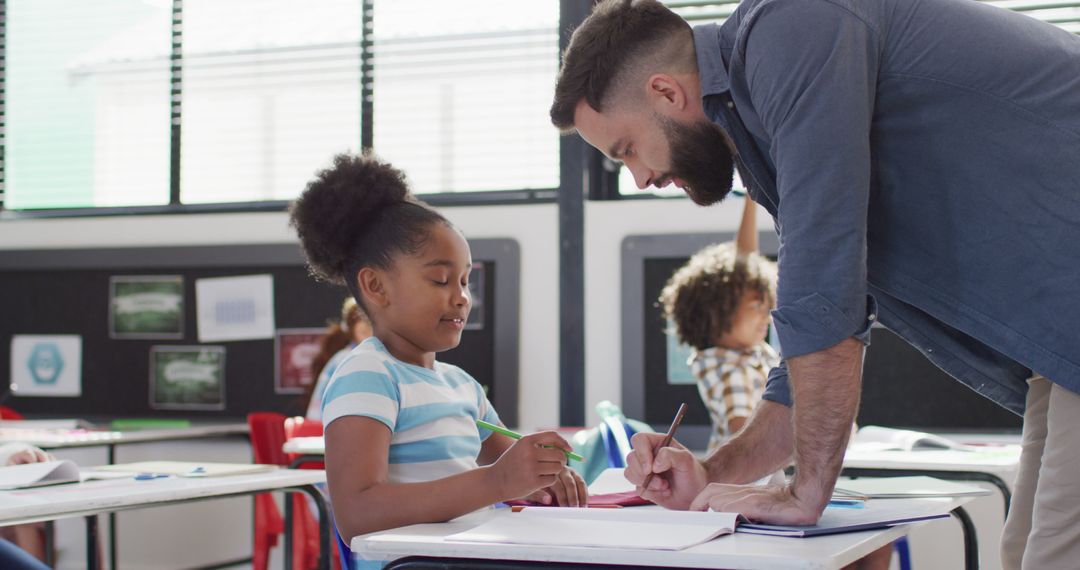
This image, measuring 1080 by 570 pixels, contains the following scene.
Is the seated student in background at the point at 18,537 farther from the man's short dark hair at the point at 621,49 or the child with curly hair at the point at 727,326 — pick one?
the child with curly hair at the point at 727,326

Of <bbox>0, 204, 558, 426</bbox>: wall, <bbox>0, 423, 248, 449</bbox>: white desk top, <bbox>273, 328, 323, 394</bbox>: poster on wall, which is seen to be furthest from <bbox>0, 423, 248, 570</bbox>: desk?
<bbox>0, 204, 558, 426</bbox>: wall

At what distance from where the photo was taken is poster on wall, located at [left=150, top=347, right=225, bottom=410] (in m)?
4.18

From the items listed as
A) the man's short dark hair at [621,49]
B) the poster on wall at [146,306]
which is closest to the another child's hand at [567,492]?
the man's short dark hair at [621,49]

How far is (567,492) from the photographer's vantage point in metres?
1.55

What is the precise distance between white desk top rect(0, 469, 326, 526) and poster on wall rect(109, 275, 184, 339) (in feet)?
7.41

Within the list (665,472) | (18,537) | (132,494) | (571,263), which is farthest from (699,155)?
(18,537)

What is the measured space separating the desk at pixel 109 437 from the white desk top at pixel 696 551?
2.20m

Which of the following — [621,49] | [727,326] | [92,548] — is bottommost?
[92,548]

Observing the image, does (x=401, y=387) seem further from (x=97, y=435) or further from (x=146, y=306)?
(x=146, y=306)

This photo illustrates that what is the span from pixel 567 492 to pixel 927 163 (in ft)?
2.14

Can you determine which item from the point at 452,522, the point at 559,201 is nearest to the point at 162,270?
the point at 559,201

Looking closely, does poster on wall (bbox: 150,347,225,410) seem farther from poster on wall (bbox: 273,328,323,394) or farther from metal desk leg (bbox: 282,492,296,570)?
metal desk leg (bbox: 282,492,296,570)

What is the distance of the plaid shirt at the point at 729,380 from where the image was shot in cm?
289

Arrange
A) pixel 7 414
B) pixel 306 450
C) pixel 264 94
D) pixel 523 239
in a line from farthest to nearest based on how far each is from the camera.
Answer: pixel 264 94 < pixel 7 414 < pixel 523 239 < pixel 306 450
